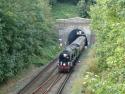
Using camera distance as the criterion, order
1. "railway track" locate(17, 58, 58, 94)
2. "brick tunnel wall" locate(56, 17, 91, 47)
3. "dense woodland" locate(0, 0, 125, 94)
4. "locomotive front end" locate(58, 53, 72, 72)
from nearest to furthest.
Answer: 1. "dense woodland" locate(0, 0, 125, 94)
2. "railway track" locate(17, 58, 58, 94)
3. "locomotive front end" locate(58, 53, 72, 72)
4. "brick tunnel wall" locate(56, 17, 91, 47)

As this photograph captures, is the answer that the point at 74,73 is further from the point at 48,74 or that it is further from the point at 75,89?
the point at 75,89

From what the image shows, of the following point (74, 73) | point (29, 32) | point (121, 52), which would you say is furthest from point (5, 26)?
point (121, 52)

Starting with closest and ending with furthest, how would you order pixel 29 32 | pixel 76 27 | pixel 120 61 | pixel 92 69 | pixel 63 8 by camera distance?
pixel 120 61, pixel 92 69, pixel 29 32, pixel 76 27, pixel 63 8

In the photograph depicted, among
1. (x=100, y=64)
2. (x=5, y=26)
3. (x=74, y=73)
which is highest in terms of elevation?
(x=5, y=26)

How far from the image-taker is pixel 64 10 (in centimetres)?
7812

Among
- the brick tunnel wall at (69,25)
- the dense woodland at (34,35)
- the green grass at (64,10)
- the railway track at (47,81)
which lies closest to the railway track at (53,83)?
the railway track at (47,81)

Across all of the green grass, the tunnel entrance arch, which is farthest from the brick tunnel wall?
the green grass

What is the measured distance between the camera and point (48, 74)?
125 feet

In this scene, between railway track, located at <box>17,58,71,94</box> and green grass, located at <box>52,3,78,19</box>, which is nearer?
railway track, located at <box>17,58,71,94</box>

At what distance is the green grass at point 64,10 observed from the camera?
74.0 metres

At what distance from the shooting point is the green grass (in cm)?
7403

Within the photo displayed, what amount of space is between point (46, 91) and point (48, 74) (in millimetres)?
7686

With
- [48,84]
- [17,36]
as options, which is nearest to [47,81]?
[48,84]

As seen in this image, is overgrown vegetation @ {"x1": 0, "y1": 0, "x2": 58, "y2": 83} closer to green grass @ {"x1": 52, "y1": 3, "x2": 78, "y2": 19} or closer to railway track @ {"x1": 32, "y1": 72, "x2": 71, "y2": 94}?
railway track @ {"x1": 32, "y1": 72, "x2": 71, "y2": 94}
